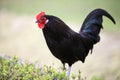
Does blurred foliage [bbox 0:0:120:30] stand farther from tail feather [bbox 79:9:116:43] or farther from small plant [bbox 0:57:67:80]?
small plant [bbox 0:57:67:80]

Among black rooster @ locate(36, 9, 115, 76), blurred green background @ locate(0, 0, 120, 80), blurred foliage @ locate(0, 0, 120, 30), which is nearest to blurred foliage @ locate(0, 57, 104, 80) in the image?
black rooster @ locate(36, 9, 115, 76)

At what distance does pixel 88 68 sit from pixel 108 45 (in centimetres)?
54

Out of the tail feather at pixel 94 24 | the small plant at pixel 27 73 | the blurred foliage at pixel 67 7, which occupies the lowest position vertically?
the small plant at pixel 27 73

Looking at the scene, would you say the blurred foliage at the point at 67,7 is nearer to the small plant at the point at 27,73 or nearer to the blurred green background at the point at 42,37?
the blurred green background at the point at 42,37

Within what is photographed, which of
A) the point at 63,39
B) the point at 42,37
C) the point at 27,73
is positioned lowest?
the point at 27,73

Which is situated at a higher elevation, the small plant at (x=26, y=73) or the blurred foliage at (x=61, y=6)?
the blurred foliage at (x=61, y=6)

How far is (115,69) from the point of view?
844 cm

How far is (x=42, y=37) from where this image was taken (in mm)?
9812

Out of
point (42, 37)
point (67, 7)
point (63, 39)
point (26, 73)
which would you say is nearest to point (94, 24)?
point (63, 39)

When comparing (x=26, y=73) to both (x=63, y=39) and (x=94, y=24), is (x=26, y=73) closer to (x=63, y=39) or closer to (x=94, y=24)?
(x=63, y=39)

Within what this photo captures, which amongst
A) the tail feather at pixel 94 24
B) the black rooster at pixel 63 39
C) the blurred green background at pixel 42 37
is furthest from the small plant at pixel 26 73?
the blurred green background at pixel 42 37

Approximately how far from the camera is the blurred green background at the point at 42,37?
8711mm

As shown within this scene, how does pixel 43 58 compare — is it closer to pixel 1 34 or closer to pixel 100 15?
pixel 1 34

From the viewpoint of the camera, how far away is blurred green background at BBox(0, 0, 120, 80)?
343 inches
